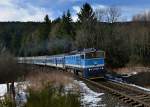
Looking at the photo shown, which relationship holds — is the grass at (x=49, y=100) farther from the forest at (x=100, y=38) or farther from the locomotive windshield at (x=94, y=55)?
the forest at (x=100, y=38)

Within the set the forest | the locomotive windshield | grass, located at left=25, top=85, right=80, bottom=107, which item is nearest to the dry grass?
grass, located at left=25, top=85, right=80, bottom=107

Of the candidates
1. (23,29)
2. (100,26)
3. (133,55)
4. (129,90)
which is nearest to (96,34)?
(100,26)

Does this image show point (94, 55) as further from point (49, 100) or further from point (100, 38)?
point (100, 38)

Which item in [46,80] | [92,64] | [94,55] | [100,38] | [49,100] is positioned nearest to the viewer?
[49,100]

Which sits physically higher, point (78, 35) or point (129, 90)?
point (78, 35)

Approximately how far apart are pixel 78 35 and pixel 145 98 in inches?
2288

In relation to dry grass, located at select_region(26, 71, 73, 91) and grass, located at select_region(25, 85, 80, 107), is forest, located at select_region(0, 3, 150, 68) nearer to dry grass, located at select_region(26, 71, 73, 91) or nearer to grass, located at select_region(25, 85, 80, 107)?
dry grass, located at select_region(26, 71, 73, 91)

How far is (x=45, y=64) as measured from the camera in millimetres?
63812

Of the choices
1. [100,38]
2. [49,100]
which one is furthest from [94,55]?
[100,38]

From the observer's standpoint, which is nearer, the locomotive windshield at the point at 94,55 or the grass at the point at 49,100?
the grass at the point at 49,100

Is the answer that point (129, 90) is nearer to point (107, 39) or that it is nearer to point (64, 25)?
point (107, 39)

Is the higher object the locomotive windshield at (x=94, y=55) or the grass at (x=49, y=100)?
the locomotive windshield at (x=94, y=55)

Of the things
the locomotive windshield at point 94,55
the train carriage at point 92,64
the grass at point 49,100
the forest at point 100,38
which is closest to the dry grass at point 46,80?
the grass at point 49,100

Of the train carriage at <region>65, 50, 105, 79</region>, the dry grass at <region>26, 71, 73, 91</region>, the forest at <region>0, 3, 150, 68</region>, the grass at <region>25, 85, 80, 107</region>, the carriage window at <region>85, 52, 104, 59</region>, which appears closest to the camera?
the grass at <region>25, 85, 80, 107</region>
